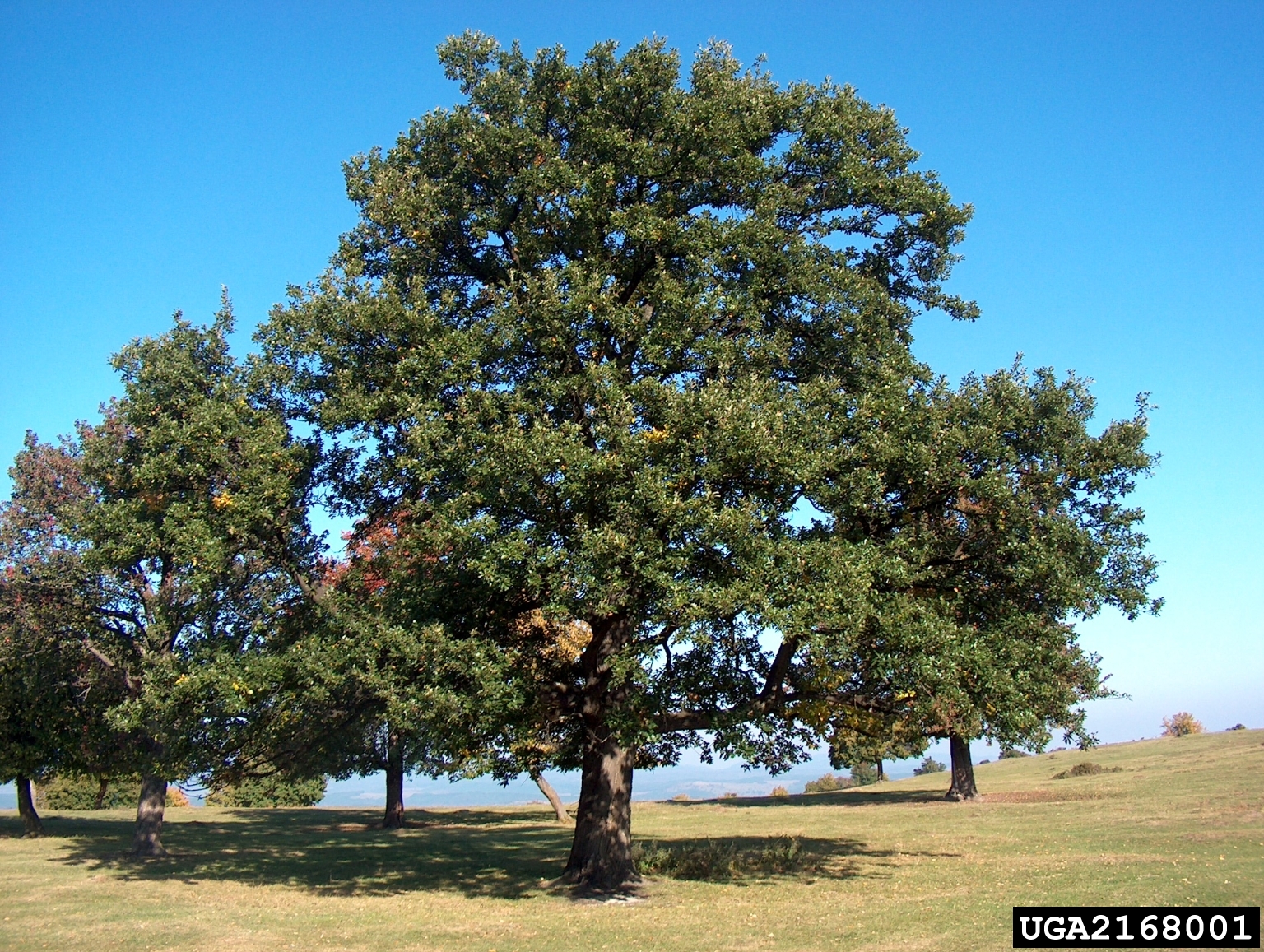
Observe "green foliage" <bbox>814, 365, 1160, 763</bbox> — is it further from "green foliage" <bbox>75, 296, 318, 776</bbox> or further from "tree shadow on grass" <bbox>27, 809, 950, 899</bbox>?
"green foliage" <bbox>75, 296, 318, 776</bbox>

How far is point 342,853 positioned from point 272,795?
34.1 m

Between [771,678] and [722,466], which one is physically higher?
[722,466]

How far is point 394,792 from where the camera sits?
146 feet

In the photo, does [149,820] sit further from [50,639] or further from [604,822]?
[604,822]

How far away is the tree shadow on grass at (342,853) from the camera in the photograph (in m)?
23.4

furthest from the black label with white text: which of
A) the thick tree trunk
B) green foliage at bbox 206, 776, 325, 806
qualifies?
green foliage at bbox 206, 776, 325, 806

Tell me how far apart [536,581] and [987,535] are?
31.4ft

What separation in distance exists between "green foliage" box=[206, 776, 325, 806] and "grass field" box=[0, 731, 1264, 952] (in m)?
18.7

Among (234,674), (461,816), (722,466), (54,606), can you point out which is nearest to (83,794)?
(461,816)

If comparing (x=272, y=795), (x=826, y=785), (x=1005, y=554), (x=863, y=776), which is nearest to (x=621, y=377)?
(x=1005, y=554)

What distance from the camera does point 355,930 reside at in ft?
53.6

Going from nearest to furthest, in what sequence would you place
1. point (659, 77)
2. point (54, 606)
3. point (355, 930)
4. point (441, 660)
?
point (355, 930), point (441, 660), point (659, 77), point (54, 606)

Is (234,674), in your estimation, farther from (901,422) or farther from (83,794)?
(83,794)

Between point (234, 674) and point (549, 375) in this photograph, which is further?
point (549, 375)
